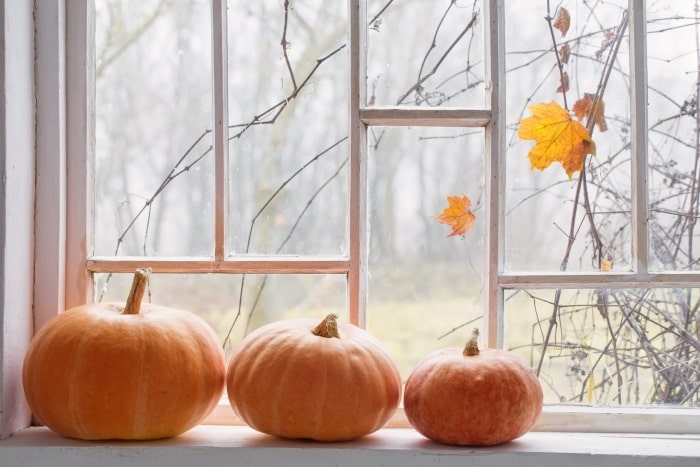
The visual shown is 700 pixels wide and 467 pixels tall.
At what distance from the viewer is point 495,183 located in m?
1.24

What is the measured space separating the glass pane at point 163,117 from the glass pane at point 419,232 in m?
0.30

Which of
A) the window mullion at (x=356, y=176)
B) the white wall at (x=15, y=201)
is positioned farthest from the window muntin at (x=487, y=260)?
the white wall at (x=15, y=201)

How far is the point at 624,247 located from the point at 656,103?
0.25 metres

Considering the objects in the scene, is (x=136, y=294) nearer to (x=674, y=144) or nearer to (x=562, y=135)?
(x=562, y=135)

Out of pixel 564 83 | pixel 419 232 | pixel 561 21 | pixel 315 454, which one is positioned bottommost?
pixel 315 454

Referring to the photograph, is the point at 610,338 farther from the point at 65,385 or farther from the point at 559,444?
the point at 65,385

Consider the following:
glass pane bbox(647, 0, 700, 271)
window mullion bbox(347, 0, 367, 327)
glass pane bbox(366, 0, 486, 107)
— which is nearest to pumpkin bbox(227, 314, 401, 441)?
window mullion bbox(347, 0, 367, 327)

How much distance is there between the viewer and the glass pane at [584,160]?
4.14 feet

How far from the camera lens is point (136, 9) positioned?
127cm

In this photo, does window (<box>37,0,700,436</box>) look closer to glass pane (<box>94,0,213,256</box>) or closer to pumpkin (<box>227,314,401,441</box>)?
glass pane (<box>94,0,213,256</box>)

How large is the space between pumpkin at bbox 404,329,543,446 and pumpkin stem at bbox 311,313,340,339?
0.47ft

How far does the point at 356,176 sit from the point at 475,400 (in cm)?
42

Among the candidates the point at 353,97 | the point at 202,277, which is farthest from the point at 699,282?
the point at 202,277

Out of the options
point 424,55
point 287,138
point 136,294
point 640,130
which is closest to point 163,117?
point 287,138
